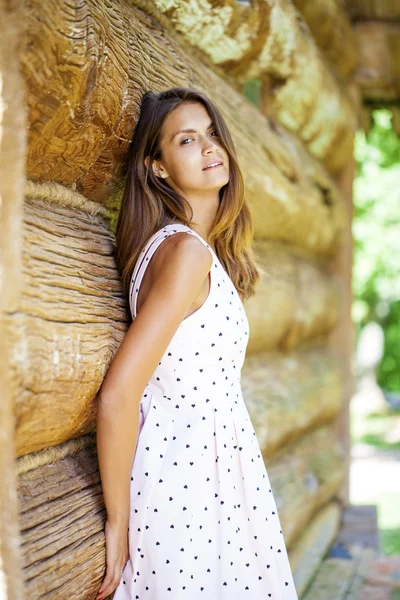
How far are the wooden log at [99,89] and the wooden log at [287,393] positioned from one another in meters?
0.79

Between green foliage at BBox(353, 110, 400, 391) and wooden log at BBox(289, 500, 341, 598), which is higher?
green foliage at BBox(353, 110, 400, 391)

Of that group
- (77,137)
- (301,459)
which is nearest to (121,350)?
(77,137)

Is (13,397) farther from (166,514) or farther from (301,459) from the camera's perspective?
(301,459)

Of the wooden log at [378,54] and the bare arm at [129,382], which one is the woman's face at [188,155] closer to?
the bare arm at [129,382]

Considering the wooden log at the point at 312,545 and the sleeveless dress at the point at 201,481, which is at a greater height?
the sleeveless dress at the point at 201,481

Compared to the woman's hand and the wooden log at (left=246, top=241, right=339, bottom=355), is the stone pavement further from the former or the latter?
the woman's hand

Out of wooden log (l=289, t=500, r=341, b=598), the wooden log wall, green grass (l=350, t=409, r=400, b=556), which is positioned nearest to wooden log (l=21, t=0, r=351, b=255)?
the wooden log wall

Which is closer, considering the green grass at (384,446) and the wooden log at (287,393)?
the wooden log at (287,393)

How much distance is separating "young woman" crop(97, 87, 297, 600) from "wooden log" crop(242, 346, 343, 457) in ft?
3.54

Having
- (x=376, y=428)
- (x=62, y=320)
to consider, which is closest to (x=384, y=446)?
(x=376, y=428)

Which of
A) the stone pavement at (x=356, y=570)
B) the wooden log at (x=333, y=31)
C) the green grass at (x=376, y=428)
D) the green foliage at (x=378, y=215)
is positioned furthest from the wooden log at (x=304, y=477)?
the green grass at (x=376, y=428)

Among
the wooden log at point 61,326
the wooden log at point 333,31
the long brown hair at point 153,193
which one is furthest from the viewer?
the wooden log at point 333,31

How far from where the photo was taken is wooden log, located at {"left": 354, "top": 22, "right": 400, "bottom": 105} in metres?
5.25

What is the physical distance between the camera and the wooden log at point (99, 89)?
141cm
